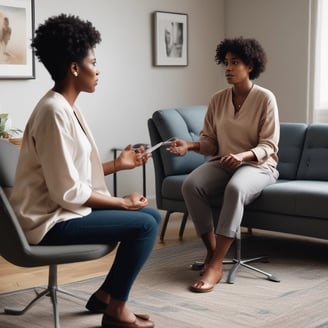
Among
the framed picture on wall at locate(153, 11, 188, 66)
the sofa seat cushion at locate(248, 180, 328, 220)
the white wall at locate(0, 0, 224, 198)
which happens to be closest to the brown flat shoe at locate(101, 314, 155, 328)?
the sofa seat cushion at locate(248, 180, 328, 220)

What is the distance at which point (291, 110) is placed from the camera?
551 centimetres

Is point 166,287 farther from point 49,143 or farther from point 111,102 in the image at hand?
point 111,102

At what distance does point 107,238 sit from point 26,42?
2.34 metres

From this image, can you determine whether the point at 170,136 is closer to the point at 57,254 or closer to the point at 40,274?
the point at 40,274

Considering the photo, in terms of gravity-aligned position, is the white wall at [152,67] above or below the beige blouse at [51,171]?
above

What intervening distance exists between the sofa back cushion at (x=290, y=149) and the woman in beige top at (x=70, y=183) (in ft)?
6.13

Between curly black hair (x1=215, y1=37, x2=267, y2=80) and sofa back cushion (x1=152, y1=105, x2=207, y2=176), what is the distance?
0.73m

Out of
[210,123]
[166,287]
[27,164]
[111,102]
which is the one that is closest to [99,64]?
[111,102]

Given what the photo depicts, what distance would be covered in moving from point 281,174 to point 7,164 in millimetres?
2067

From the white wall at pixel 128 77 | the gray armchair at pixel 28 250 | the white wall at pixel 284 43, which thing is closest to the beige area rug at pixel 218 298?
the gray armchair at pixel 28 250

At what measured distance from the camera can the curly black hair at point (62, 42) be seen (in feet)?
8.44

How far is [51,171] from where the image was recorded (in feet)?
8.11

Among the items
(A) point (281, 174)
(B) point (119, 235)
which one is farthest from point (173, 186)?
(B) point (119, 235)

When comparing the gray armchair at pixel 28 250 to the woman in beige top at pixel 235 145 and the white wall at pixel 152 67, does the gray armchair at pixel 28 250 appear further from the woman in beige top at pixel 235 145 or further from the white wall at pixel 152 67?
the white wall at pixel 152 67
